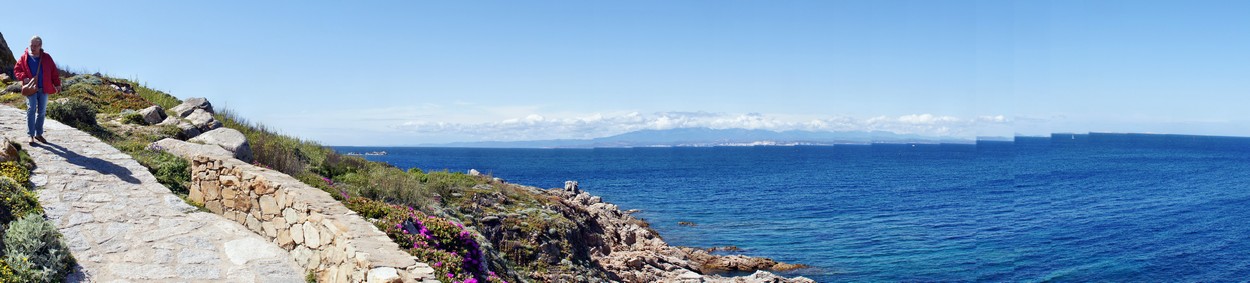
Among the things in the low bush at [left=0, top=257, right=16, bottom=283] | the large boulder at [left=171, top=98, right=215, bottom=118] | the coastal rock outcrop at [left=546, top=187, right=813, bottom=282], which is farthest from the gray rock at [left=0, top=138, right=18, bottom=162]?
the coastal rock outcrop at [left=546, top=187, right=813, bottom=282]

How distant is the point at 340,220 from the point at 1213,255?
39033 millimetres

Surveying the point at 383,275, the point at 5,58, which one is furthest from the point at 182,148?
the point at 5,58

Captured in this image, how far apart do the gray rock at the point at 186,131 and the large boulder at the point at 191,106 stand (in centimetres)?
152

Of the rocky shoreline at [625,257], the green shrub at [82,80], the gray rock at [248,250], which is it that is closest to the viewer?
the gray rock at [248,250]

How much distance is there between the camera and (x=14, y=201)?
939 centimetres

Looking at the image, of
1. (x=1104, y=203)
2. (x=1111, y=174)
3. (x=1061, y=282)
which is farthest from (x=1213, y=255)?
(x=1111, y=174)

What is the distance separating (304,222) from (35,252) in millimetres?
2802

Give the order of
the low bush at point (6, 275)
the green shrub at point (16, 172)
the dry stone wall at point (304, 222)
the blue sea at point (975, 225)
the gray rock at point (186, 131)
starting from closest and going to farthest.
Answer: the low bush at point (6, 275) → the dry stone wall at point (304, 222) → the green shrub at point (16, 172) → the gray rock at point (186, 131) → the blue sea at point (975, 225)

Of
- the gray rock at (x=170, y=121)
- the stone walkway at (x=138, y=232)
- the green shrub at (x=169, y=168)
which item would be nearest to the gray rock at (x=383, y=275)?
the stone walkway at (x=138, y=232)

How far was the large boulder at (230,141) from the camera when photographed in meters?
15.7

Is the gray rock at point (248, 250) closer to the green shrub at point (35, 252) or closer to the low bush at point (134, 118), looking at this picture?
the green shrub at point (35, 252)

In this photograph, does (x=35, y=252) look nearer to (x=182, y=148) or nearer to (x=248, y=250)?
(x=248, y=250)

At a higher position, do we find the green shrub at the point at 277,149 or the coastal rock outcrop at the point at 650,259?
the green shrub at the point at 277,149

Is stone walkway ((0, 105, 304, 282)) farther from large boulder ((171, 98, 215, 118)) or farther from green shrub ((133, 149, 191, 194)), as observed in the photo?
large boulder ((171, 98, 215, 118))
